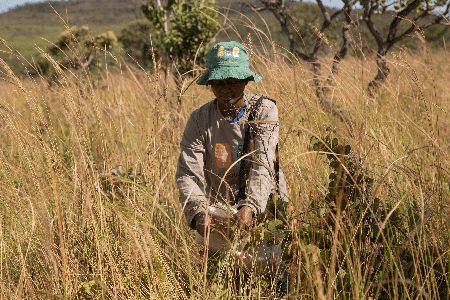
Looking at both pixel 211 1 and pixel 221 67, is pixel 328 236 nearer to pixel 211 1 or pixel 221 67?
pixel 221 67

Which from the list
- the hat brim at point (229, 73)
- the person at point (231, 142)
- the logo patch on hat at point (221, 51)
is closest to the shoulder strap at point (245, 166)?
the person at point (231, 142)

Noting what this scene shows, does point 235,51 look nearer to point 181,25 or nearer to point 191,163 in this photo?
point 191,163

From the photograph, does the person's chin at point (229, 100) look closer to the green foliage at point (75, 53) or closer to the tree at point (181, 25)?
the green foliage at point (75, 53)

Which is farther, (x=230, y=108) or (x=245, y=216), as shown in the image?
(x=230, y=108)

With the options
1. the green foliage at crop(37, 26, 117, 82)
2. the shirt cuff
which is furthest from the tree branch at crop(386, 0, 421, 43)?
the shirt cuff

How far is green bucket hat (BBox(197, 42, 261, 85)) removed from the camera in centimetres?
204

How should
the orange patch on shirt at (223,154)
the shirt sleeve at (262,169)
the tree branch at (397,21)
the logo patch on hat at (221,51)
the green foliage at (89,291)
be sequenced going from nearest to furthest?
the green foliage at (89,291), the shirt sleeve at (262,169), the logo patch on hat at (221,51), the orange patch on shirt at (223,154), the tree branch at (397,21)

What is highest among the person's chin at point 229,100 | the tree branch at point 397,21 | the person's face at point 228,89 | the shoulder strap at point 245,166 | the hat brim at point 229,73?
the tree branch at point 397,21

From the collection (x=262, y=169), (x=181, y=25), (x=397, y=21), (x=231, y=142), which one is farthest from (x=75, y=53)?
(x=397, y=21)

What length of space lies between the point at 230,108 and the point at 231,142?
0.14 m

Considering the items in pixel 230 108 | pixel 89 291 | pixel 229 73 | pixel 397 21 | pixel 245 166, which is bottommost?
pixel 89 291

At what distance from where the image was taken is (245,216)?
6.26 feet

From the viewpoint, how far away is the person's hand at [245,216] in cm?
188

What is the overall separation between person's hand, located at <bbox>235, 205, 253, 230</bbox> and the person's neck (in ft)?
1.37
